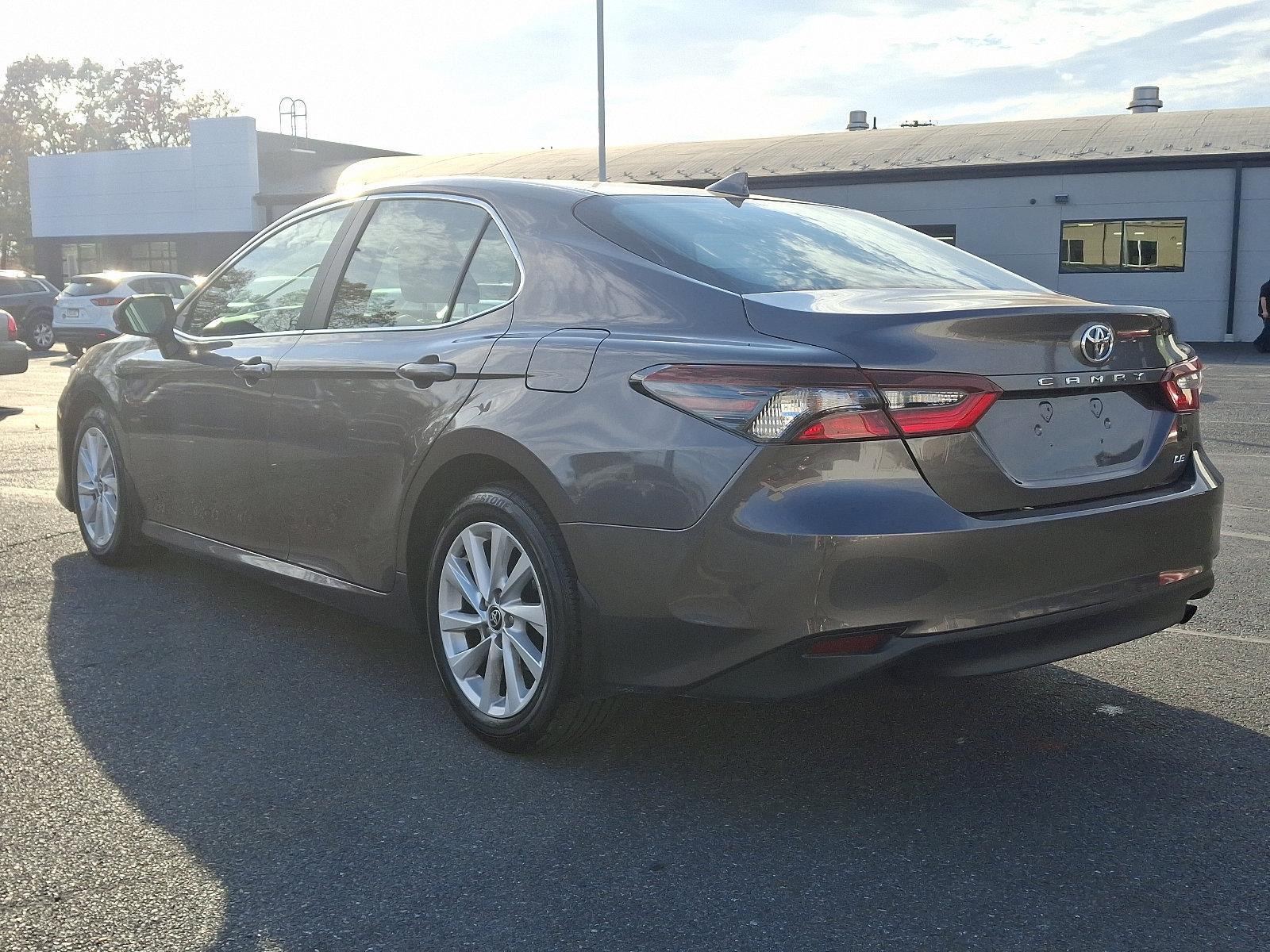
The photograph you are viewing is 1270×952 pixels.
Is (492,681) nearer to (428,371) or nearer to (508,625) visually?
(508,625)

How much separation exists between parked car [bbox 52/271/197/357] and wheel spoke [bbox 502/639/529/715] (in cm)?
2104

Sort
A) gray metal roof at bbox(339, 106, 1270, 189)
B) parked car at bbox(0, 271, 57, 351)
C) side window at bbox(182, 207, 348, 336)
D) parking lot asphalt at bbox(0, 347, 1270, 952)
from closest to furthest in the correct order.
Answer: parking lot asphalt at bbox(0, 347, 1270, 952) < side window at bbox(182, 207, 348, 336) < parked car at bbox(0, 271, 57, 351) < gray metal roof at bbox(339, 106, 1270, 189)

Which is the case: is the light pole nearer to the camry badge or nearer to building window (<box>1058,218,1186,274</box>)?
building window (<box>1058,218,1186,274</box>)

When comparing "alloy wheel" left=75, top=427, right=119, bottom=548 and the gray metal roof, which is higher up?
the gray metal roof

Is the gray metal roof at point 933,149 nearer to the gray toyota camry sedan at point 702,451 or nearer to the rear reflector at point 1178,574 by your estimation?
the gray toyota camry sedan at point 702,451

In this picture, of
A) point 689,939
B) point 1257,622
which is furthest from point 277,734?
point 1257,622

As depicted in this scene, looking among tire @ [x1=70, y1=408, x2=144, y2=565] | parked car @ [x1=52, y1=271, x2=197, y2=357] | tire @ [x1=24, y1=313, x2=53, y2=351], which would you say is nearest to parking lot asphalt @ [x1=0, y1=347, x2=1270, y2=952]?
tire @ [x1=70, y1=408, x2=144, y2=565]

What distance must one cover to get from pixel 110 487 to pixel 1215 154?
2549 cm

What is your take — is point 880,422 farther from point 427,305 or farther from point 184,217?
point 184,217

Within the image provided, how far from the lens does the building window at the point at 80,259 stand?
44188 millimetres

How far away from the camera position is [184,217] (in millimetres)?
41656

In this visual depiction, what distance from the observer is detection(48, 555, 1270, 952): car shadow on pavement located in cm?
275

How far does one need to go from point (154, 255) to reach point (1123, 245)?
29.8 meters

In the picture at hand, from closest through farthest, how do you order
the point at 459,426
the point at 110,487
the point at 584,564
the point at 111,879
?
the point at 111,879 < the point at 584,564 < the point at 459,426 < the point at 110,487
